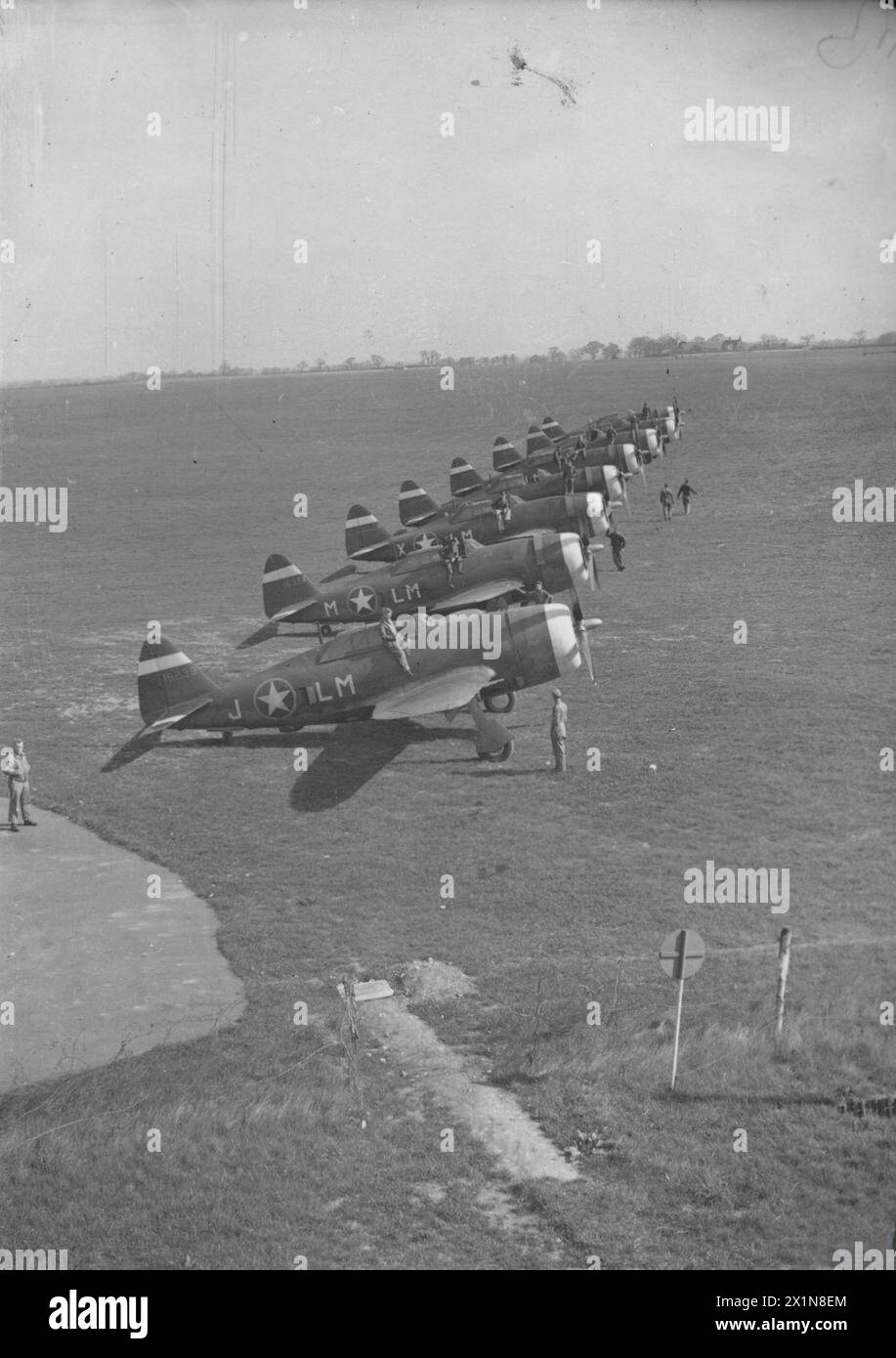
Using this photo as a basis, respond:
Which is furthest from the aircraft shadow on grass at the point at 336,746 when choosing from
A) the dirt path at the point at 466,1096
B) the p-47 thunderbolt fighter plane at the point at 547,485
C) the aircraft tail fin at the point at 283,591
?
the p-47 thunderbolt fighter plane at the point at 547,485

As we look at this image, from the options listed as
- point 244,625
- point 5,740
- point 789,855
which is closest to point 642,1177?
point 789,855

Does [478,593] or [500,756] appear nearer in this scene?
[500,756]

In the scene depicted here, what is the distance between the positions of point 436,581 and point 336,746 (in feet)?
24.2

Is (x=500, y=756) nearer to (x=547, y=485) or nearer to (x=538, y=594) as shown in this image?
(x=538, y=594)

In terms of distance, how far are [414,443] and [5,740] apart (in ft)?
115

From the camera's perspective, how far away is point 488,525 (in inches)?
1203

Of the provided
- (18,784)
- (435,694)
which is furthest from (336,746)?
(18,784)

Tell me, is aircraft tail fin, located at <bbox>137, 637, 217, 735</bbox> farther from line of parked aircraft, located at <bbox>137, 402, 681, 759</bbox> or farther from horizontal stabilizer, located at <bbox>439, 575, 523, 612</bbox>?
horizontal stabilizer, located at <bbox>439, 575, 523, 612</bbox>

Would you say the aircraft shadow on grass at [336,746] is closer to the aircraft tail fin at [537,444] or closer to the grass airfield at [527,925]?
the grass airfield at [527,925]

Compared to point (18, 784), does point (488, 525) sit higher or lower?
higher

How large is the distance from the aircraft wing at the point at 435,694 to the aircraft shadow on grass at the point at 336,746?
2.75 feet

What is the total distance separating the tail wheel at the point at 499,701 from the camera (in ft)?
61.2
